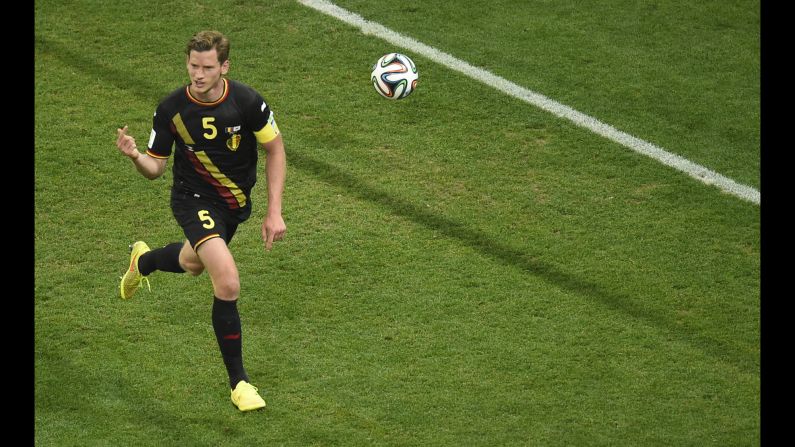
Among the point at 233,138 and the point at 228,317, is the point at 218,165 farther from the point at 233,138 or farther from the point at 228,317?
the point at 228,317

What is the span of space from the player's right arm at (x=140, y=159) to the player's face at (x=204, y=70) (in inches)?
17.7

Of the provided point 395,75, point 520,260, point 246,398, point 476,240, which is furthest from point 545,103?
point 246,398

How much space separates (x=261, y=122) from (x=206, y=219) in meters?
0.64

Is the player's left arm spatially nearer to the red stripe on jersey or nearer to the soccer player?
the soccer player

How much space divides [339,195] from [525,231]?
1.42 meters

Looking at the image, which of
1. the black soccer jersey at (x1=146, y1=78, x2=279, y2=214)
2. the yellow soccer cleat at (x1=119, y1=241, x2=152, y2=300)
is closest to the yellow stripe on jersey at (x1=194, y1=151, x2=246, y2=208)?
the black soccer jersey at (x1=146, y1=78, x2=279, y2=214)

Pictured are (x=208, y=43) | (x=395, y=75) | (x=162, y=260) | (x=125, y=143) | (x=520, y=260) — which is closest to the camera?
(x=125, y=143)

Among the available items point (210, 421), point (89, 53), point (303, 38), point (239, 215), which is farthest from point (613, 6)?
point (210, 421)

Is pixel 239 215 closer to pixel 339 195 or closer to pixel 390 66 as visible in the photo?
pixel 339 195

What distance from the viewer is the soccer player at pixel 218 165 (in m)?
7.09

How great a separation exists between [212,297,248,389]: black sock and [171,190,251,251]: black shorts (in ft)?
1.23

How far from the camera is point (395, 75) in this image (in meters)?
9.70

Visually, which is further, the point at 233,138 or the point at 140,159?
the point at 233,138

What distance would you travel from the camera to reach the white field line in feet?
32.1
